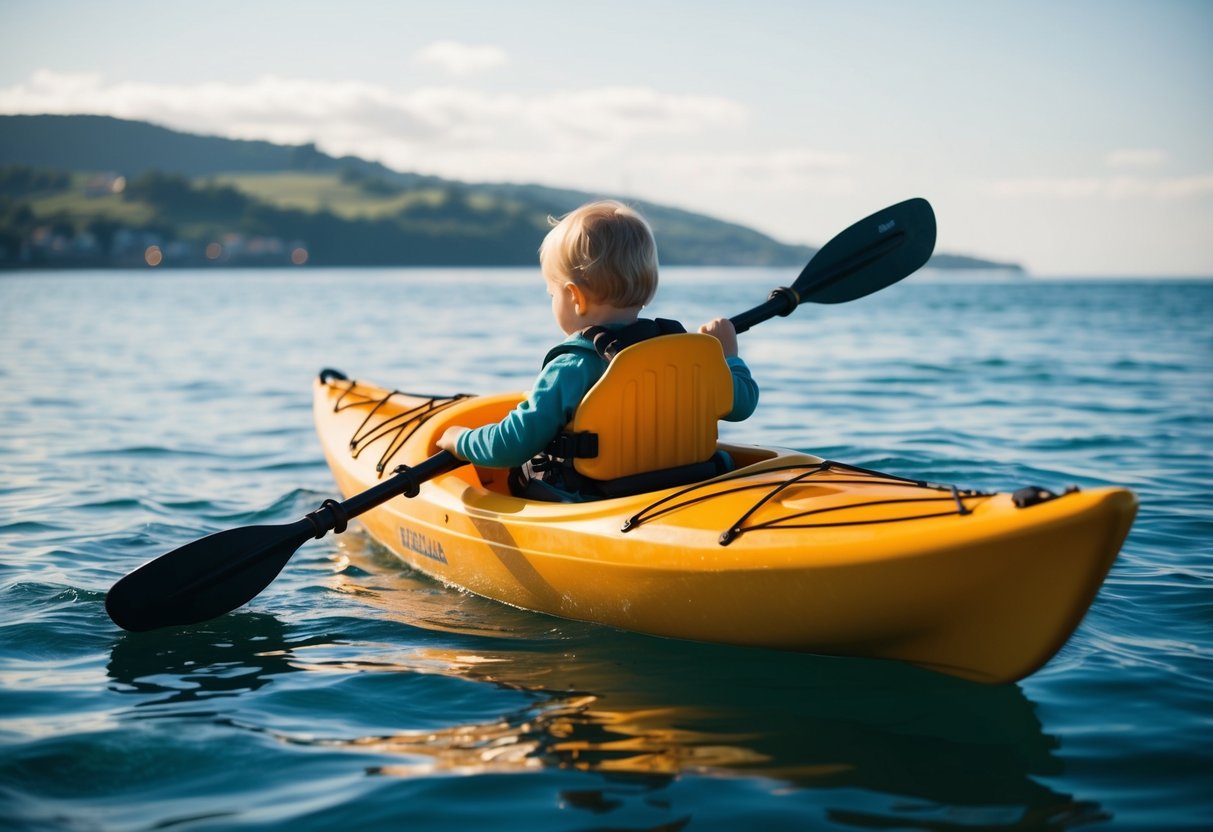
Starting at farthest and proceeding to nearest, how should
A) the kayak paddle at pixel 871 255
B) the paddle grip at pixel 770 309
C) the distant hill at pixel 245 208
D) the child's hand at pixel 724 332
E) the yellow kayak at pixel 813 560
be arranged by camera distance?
the distant hill at pixel 245 208, the kayak paddle at pixel 871 255, the paddle grip at pixel 770 309, the child's hand at pixel 724 332, the yellow kayak at pixel 813 560

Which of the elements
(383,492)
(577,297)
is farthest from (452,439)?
(577,297)

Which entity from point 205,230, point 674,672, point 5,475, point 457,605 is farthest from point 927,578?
point 205,230

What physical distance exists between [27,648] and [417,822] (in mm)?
2011

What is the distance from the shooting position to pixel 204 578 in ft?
13.2

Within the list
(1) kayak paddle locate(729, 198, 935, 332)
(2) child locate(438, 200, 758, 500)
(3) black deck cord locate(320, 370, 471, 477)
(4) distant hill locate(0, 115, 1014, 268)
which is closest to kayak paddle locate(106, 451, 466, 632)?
(2) child locate(438, 200, 758, 500)

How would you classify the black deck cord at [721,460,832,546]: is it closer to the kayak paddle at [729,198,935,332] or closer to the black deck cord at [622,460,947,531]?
the black deck cord at [622,460,947,531]

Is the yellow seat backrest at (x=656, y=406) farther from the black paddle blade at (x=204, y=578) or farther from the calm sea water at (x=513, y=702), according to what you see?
the black paddle blade at (x=204, y=578)

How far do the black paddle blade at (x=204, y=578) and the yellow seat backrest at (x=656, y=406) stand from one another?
3.92 ft

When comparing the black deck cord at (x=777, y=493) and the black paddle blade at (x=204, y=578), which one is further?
the black paddle blade at (x=204, y=578)

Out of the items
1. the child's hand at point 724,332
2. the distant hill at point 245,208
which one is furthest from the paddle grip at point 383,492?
the distant hill at point 245,208

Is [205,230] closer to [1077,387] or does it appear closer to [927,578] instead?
[1077,387]

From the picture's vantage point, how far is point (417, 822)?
8.34 ft

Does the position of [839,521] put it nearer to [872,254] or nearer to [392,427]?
[872,254]

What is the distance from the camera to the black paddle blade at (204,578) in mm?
3869
